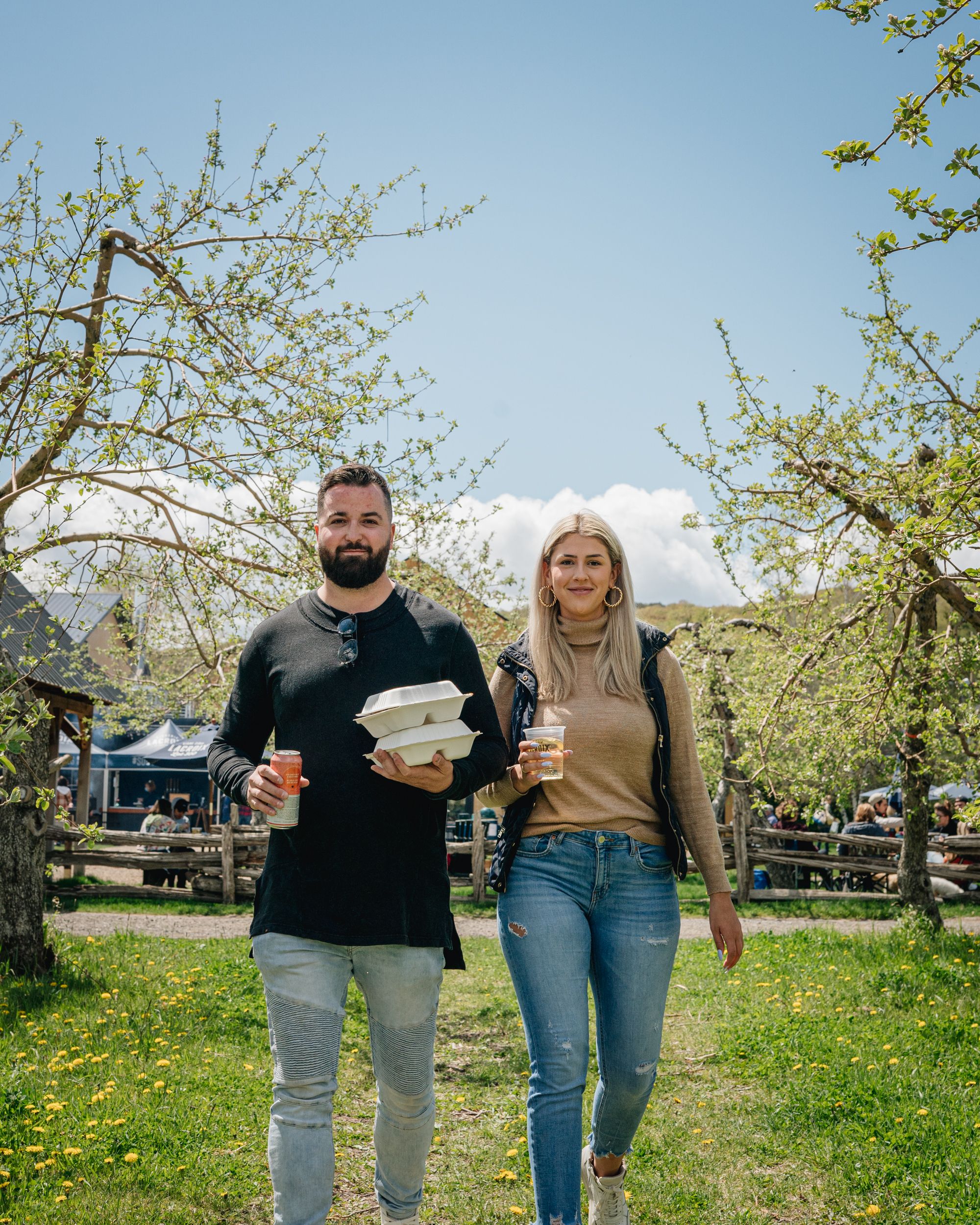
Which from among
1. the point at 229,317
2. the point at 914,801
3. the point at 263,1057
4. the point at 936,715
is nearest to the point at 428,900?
the point at 263,1057

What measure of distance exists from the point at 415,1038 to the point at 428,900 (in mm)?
387

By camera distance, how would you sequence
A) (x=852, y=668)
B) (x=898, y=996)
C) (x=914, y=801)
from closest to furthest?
1. (x=898, y=996)
2. (x=852, y=668)
3. (x=914, y=801)

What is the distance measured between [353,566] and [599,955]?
1.42 m

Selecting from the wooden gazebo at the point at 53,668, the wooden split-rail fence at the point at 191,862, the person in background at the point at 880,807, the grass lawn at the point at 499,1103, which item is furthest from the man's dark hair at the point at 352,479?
the person in background at the point at 880,807

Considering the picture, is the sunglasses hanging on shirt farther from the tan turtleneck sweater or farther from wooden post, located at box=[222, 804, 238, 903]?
wooden post, located at box=[222, 804, 238, 903]

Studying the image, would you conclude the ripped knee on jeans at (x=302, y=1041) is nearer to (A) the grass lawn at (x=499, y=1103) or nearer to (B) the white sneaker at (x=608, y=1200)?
(B) the white sneaker at (x=608, y=1200)

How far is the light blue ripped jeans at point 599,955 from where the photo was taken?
2922 millimetres

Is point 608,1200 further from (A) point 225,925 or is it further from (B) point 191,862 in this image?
(B) point 191,862

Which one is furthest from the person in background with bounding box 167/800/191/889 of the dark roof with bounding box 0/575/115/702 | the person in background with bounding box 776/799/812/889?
the person in background with bounding box 776/799/812/889

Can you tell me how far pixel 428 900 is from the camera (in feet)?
9.52

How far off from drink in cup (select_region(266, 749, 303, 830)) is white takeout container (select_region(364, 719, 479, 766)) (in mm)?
193

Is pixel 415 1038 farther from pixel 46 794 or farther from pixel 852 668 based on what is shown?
pixel 852 668

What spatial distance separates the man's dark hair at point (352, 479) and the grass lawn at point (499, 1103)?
8.27 feet

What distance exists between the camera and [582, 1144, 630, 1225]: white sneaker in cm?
320
